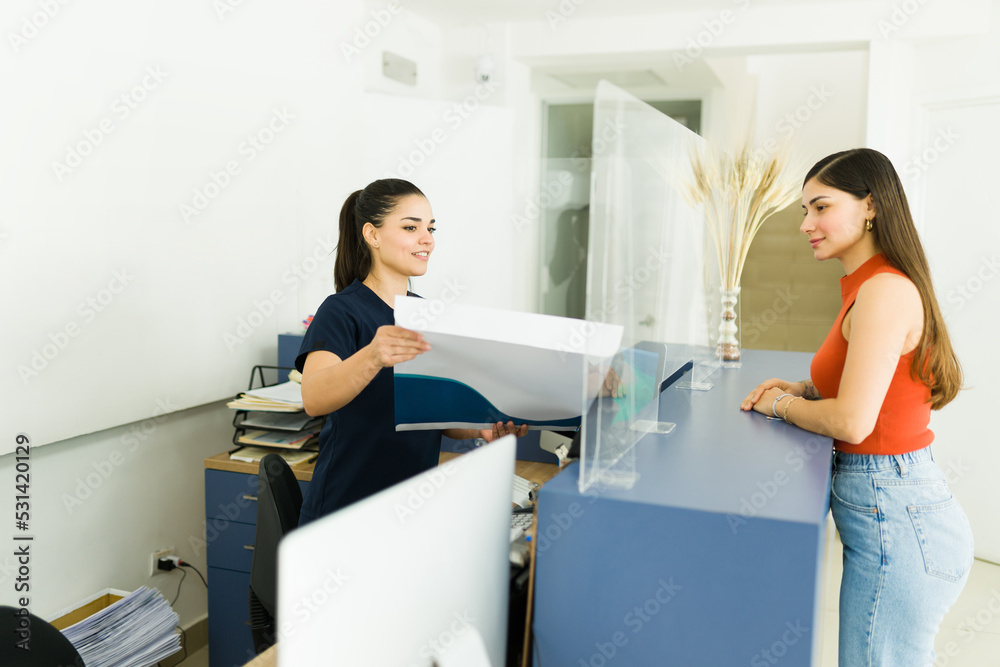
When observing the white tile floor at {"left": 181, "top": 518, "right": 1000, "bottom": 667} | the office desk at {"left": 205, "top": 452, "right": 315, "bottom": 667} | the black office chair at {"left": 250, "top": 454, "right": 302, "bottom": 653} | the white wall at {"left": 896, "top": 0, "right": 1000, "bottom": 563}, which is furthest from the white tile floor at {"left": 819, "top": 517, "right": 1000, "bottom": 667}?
the office desk at {"left": 205, "top": 452, "right": 315, "bottom": 667}

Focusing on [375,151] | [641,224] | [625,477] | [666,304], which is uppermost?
[375,151]

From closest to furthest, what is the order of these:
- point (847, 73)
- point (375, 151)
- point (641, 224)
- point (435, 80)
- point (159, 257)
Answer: point (641, 224) → point (159, 257) → point (375, 151) → point (435, 80) → point (847, 73)

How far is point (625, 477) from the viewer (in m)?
0.95

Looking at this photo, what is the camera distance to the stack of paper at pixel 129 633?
2082 millimetres

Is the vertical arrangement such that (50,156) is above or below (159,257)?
above

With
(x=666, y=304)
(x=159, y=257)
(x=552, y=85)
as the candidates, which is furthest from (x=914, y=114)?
(x=159, y=257)

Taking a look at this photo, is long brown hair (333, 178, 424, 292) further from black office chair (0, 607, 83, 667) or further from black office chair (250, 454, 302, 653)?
black office chair (0, 607, 83, 667)

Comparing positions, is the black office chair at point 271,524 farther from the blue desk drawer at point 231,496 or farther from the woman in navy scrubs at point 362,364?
the blue desk drawer at point 231,496

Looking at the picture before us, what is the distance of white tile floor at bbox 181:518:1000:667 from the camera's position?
271 cm

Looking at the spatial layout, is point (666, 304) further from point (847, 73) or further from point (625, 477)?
point (847, 73)

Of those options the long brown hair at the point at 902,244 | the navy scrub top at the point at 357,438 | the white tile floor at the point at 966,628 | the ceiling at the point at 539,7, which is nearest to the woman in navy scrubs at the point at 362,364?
the navy scrub top at the point at 357,438

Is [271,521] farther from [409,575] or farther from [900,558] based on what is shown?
[900,558]

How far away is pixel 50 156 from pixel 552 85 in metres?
3.55

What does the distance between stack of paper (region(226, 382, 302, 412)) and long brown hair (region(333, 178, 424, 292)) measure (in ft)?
2.77
